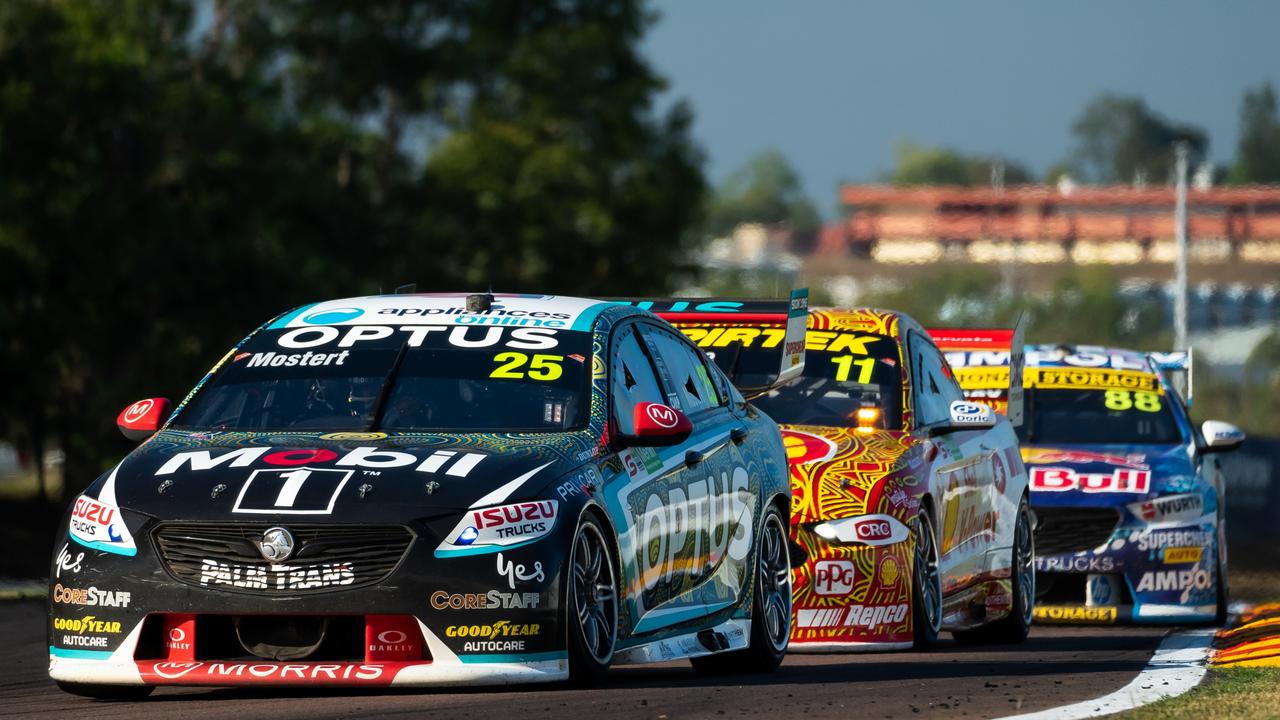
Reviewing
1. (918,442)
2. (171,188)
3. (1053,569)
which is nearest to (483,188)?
(171,188)

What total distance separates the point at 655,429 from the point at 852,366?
4.15 meters

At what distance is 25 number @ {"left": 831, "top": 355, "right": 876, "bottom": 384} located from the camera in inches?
517

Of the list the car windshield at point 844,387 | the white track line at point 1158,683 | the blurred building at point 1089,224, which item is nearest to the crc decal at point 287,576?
the white track line at point 1158,683

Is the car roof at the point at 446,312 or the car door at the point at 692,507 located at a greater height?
the car roof at the point at 446,312

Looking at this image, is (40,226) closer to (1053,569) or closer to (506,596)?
(1053,569)

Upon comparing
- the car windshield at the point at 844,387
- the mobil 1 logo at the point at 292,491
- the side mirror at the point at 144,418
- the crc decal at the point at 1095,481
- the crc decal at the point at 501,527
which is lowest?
the crc decal at the point at 1095,481

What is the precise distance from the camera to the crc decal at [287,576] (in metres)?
8.21

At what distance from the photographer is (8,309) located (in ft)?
110

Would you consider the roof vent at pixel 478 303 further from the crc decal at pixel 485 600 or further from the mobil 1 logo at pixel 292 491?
the crc decal at pixel 485 600

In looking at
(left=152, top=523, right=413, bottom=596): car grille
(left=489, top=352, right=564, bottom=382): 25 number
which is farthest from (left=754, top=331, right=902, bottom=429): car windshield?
(left=152, top=523, right=413, bottom=596): car grille

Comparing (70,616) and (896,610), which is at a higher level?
(70,616)

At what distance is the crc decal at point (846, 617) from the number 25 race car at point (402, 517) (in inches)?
68.5

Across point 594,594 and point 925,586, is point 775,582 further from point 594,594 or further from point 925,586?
point 594,594

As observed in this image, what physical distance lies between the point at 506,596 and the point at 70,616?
4.94 feet
